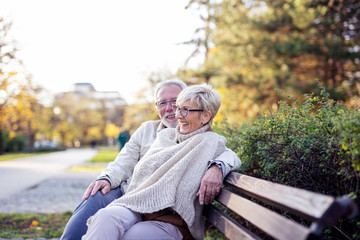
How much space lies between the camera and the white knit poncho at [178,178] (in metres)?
2.25

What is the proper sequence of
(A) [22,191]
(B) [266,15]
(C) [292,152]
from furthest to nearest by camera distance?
(B) [266,15]
(A) [22,191]
(C) [292,152]

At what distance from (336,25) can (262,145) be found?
1149 cm

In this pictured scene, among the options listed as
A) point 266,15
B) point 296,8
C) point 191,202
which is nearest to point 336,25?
point 296,8

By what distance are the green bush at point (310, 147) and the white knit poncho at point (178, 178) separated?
426mm

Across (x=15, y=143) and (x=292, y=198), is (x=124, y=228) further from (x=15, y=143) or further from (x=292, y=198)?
(x=15, y=143)

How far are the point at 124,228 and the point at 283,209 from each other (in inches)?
40.8

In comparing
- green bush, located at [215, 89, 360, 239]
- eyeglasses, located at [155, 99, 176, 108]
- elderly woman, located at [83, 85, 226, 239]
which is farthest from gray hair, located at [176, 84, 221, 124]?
eyeglasses, located at [155, 99, 176, 108]

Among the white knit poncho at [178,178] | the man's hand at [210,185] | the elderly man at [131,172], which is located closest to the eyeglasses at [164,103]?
the elderly man at [131,172]

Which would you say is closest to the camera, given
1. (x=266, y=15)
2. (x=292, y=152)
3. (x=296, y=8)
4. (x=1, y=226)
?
(x=292, y=152)

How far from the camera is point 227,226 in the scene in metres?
2.05

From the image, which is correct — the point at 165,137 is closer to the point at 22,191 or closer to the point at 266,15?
the point at 22,191

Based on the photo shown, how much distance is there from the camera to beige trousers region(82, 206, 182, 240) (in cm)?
211

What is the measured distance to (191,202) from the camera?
2244 millimetres

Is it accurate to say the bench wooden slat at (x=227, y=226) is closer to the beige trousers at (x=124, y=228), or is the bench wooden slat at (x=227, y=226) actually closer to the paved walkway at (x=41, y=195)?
the beige trousers at (x=124, y=228)
